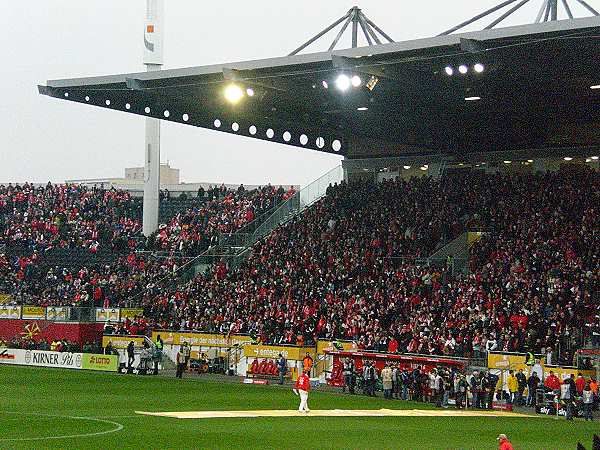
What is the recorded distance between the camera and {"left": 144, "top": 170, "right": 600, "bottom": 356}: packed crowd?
→ 4422cm

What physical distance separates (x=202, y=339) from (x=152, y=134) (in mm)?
17934

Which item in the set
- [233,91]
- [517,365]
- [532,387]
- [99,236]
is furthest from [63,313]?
[532,387]

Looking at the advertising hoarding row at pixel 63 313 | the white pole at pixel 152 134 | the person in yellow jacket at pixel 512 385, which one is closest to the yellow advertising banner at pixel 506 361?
the person in yellow jacket at pixel 512 385

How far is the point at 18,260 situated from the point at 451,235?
25.9 metres

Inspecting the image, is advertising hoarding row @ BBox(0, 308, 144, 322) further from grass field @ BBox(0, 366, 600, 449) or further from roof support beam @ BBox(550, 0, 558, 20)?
roof support beam @ BBox(550, 0, 558, 20)

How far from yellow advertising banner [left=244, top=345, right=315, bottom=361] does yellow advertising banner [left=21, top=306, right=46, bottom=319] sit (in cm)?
1376

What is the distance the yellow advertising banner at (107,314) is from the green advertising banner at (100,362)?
543 centimetres

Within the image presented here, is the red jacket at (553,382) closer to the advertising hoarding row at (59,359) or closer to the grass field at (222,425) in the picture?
the grass field at (222,425)

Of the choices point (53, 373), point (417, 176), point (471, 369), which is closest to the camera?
Result: point (471, 369)

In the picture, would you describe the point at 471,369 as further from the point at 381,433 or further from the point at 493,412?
the point at 381,433

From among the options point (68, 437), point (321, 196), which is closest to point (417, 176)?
point (321, 196)

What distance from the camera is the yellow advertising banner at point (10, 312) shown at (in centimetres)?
6103

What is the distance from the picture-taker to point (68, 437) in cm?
2636

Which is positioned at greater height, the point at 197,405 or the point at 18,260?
the point at 18,260
